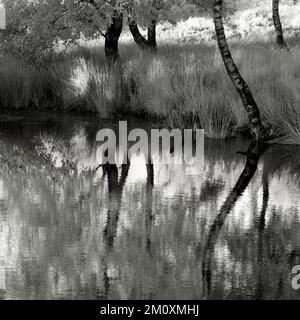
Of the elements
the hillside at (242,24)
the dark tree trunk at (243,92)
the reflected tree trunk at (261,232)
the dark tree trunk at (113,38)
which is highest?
the hillside at (242,24)

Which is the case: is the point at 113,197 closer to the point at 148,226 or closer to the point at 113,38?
the point at 148,226

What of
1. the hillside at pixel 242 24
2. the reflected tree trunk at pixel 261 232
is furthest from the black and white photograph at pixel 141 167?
the hillside at pixel 242 24

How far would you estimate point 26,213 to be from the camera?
25.5ft

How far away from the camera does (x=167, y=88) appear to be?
15117 mm

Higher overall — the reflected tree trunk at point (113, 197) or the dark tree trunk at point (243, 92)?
the dark tree trunk at point (243, 92)

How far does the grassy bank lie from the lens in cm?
1341

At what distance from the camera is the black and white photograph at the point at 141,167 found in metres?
5.89

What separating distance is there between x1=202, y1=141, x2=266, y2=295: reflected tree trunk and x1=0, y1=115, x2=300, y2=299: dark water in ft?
0.04

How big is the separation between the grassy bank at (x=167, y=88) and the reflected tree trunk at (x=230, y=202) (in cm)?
73

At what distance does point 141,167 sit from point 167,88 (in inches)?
191

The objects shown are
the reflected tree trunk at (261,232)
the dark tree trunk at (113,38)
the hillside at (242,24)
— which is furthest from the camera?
the hillside at (242,24)

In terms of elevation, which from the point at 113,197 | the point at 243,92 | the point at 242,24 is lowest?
the point at 113,197

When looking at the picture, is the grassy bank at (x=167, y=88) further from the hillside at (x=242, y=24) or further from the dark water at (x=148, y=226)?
the hillside at (x=242, y=24)

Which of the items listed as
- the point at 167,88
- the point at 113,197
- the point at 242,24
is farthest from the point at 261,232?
the point at 242,24
